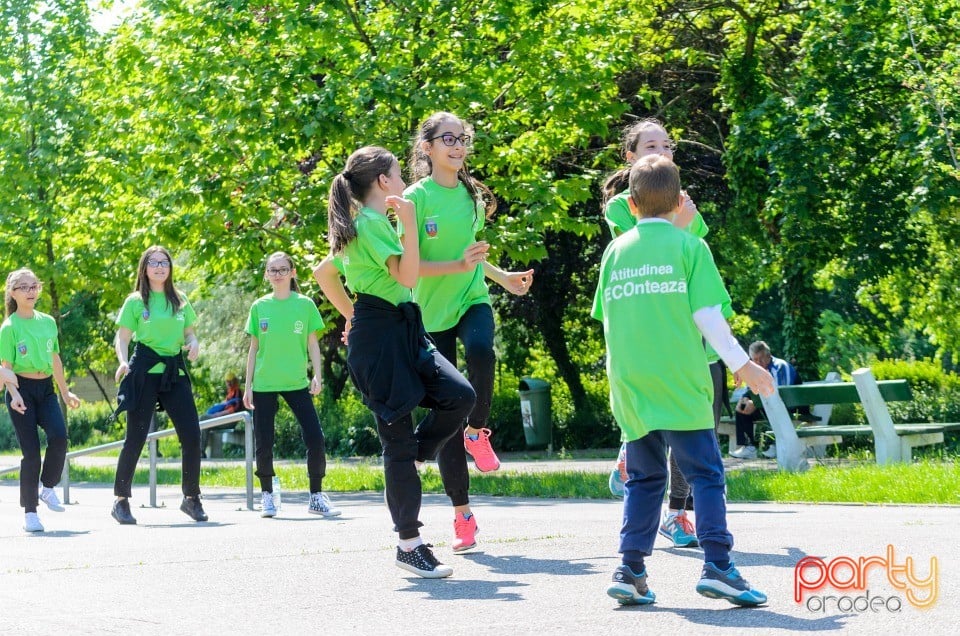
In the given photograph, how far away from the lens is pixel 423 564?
6.00 metres

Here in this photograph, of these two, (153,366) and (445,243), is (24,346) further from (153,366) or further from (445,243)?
(445,243)

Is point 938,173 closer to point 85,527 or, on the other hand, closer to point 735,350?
point 85,527

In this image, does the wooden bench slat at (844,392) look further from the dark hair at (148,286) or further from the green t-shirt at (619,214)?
the green t-shirt at (619,214)

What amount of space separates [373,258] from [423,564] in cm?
140

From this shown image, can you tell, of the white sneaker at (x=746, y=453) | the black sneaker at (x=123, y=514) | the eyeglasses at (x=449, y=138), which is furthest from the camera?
the white sneaker at (x=746, y=453)

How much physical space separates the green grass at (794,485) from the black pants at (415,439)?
4458 millimetres

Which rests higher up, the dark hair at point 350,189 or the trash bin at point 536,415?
the dark hair at point 350,189

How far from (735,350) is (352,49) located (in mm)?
11458

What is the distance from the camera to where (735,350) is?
4938 millimetres

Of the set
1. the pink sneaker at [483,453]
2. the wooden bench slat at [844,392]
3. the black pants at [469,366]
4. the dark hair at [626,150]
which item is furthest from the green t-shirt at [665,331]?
the wooden bench slat at [844,392]

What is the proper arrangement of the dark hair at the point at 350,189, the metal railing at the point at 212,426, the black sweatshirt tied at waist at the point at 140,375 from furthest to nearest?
the metal railing at the point at 212,426
the black sweatshirt tied at waist at the point at 140,375
the dark hair at the point at 350,189

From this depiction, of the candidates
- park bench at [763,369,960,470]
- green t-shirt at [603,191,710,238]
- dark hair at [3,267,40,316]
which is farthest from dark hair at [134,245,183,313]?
park bench at [763,369,960,470]

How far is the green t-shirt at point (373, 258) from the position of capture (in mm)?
6039

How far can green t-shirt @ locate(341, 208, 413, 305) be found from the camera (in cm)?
604
